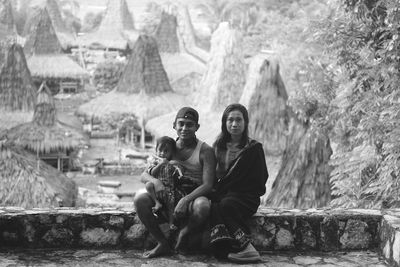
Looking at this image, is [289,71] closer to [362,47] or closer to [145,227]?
[362,47]

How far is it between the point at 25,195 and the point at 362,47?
6.22 metres

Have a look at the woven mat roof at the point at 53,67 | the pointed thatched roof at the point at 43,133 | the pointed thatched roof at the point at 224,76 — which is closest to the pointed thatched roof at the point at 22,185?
the pointed thatched roof at the point at 43,133

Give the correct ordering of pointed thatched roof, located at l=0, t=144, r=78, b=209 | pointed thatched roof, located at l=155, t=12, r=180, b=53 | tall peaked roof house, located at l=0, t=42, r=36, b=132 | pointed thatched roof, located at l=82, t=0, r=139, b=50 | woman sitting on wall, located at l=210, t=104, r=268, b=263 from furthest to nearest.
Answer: pointed thatched roof, located at l=82, t=0, r=139, b=50, pointed thatched roof, located at l=155, t=12, r=180, b=53, tall peaked roof house, located at l=0, t=42, r=36, b=132, pointed thatched roof, located at l=0, t=144, r=78, b=209, woman sitting on wall, located at l=210, t=104, r=268, b=263

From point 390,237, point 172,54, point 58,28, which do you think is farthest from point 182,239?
point 58,28

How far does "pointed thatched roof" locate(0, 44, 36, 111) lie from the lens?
69.6ft

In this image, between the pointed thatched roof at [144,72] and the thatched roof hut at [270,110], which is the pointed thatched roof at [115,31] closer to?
the pointed thatched roof at [144,72]

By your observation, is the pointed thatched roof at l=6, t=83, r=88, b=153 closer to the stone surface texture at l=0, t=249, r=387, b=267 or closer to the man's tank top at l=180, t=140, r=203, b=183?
the stone surface texture at l=0, t=249, r=387, b=267

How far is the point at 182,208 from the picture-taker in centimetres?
458

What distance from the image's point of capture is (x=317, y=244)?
499cm

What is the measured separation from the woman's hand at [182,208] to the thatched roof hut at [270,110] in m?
8.84

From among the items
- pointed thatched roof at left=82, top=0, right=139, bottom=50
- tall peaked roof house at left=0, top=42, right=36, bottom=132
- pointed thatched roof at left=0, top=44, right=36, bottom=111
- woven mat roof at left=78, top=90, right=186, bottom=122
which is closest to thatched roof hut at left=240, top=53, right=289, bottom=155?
woven mat roof at left=78, top=90, right=186, bottom=122

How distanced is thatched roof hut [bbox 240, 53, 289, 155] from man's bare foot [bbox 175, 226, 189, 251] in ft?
28.7

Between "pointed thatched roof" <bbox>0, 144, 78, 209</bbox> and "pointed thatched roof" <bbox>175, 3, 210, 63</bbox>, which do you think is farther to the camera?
"pointed thatched roof" <bbox>175, 3, 210, 63</bbox>

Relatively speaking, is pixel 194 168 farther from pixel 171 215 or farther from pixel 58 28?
pixel 58 28
